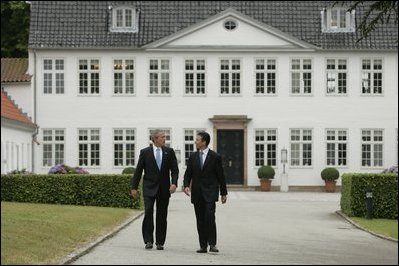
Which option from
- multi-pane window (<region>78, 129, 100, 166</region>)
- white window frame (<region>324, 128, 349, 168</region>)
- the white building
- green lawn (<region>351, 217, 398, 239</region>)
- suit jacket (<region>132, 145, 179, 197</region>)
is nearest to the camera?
suit jacket (<region>132, 145, 179, 197</region>)

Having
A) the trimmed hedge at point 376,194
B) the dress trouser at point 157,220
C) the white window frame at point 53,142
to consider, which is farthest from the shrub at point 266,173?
the dress trouser at point 157,220

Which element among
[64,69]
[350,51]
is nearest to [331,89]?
[350,51]

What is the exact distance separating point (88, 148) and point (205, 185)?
3119cm

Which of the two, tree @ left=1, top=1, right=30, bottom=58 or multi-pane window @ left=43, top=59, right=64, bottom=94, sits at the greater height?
tree @ left=1, top=1, right=30, bottom=58

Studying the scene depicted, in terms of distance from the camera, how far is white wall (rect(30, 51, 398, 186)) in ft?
153

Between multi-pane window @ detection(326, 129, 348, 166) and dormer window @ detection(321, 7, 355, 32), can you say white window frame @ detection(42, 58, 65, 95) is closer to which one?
dormer window @ detection(321, 7, 355, 32)

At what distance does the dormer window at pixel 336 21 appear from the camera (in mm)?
47500

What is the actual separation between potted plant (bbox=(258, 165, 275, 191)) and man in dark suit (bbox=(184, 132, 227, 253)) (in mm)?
29498

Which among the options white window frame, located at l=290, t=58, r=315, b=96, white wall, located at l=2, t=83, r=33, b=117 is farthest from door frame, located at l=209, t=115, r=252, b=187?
white wall, located at l=2, t=83, r=33, b=117

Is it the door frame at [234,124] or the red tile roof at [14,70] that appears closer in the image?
the red tile roof at [14,70]

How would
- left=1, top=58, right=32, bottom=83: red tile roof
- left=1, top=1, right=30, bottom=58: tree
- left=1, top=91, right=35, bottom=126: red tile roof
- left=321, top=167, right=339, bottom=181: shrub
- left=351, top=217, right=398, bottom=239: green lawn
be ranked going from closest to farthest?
left=351, top=217, right=398, bottom=239: green lawn → left=1, top=91, right=35, bottom=126: red tile roof → left=321, top=167, right=339, bottom=181: shrub → left=1, top=58, right=32, bottom=83: red tile roof → left=1, top=1, right=30, bottom=58: tree

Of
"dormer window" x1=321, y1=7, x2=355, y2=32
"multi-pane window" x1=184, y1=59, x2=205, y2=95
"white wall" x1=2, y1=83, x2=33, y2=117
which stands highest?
"dormer window" x1=321, y1=7, x2=355, y2=32

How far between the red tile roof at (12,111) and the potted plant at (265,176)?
34.6 feet

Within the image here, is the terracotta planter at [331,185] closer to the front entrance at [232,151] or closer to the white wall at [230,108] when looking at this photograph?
the white wall at [230,108]
